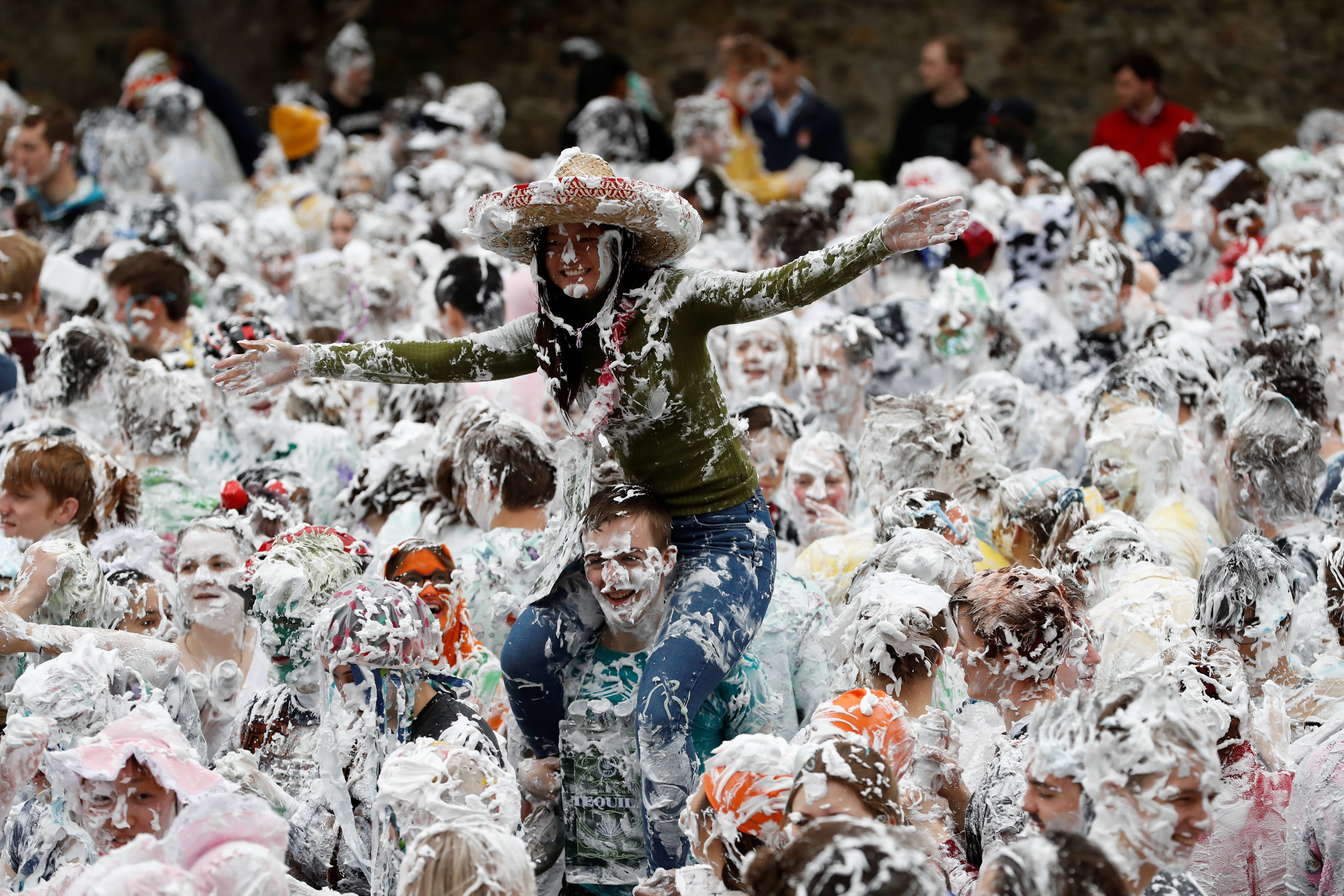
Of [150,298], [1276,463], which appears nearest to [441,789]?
[1276,463]

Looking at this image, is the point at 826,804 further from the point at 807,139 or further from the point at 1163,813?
the point at 807,139

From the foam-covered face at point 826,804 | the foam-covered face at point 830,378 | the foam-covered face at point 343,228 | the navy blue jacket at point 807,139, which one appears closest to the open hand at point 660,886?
the foam-covered face at point 826,804

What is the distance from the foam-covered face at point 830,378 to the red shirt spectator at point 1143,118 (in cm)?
580

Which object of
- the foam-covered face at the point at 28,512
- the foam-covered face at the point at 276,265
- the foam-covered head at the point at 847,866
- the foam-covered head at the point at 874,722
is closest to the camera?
the foam-covered head at the point at 847,866

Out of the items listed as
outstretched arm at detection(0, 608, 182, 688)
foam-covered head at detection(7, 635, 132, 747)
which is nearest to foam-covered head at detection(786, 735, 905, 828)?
foam-covered head at detection(7, 635, 132, 747)

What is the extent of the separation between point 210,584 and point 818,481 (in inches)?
84.3

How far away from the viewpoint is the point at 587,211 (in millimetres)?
3707

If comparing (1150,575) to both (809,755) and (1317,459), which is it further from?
(809,755)

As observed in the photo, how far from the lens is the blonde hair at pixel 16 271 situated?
6660mm

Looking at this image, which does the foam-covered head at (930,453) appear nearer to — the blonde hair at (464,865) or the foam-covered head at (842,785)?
the foam-covered head at (842,785)

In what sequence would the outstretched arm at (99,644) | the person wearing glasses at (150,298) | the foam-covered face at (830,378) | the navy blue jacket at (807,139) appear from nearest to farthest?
the outstretched arm at (99,644) < the foam-covered face at (830,378) < the person wearing glasses at (150,298) < the navy blue jacket at (807,139)

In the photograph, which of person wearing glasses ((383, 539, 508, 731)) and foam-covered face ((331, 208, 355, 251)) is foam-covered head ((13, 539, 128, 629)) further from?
foam-covered face ((331, 208, 355, 251))

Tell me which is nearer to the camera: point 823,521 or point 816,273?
point 816,273

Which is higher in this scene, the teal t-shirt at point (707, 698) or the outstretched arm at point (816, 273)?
the outstretched arm at point (816, 273)
